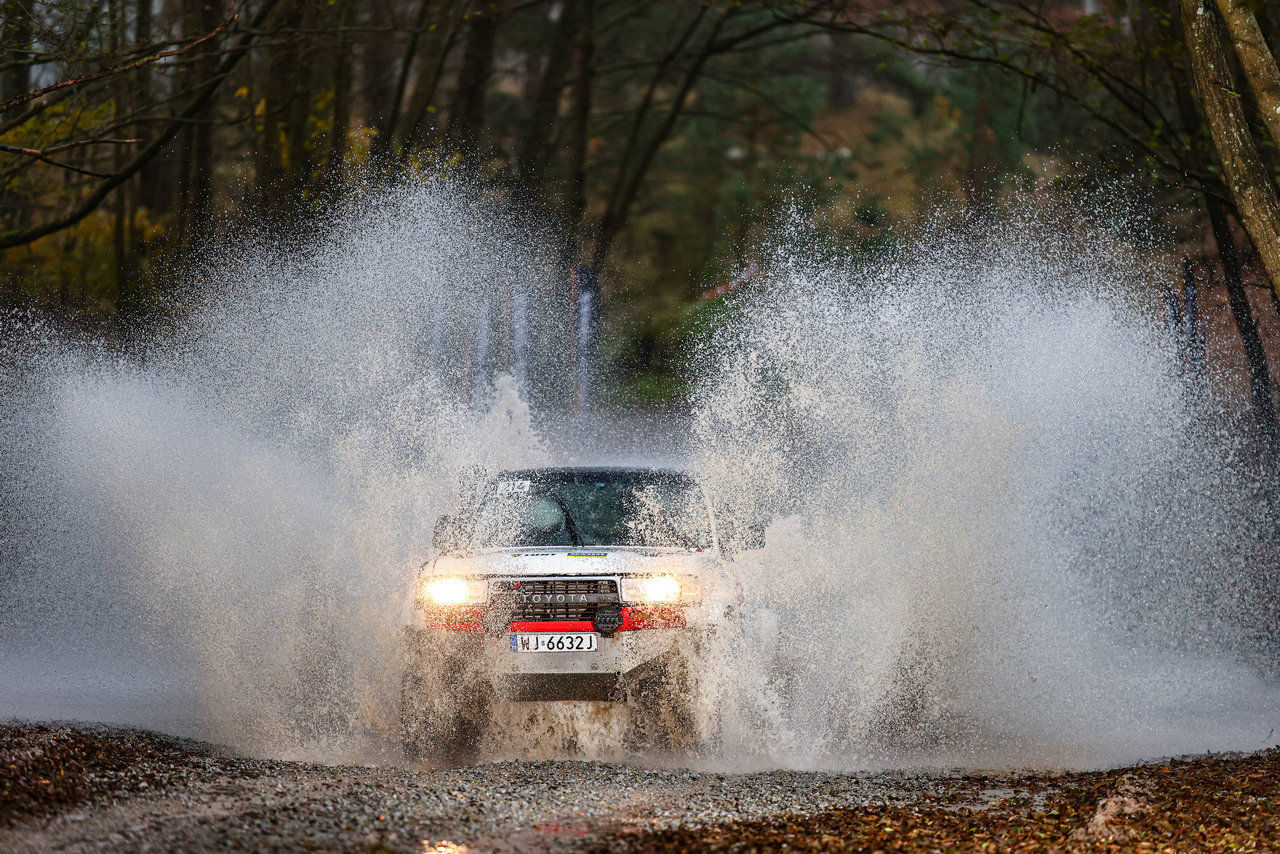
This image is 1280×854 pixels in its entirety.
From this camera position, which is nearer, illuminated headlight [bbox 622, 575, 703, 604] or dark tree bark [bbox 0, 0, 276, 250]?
illuminated headlight [bbox 622, 575, 703, 604]

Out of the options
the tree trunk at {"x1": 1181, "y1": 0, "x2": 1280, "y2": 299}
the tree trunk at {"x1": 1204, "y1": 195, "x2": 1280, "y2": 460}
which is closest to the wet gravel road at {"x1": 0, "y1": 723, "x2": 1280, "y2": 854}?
the tree trunk at {"x1": 1181, "y1": 0, "x2": 1280, "y2": 299}

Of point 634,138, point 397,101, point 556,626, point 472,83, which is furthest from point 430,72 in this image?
point 556,626

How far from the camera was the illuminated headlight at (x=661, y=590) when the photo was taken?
265 inches

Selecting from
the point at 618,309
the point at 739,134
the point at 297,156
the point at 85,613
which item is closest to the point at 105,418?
the point at 85,613

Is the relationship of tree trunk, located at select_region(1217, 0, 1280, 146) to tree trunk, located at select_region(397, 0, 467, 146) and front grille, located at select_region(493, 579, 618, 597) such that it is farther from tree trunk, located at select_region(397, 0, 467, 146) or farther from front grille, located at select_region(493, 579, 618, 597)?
tree trunk, located at select_region(397, 0, 467, 146)

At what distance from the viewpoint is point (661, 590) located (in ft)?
22.2

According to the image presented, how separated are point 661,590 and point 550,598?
24.1 inches

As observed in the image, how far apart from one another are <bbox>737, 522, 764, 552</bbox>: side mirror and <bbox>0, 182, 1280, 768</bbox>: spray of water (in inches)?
6.4

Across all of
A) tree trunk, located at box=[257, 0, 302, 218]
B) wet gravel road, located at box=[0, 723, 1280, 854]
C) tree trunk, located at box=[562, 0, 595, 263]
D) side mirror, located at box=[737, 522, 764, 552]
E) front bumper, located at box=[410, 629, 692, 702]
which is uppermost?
tree trunk, located at box=[562, 0, 595, 263]

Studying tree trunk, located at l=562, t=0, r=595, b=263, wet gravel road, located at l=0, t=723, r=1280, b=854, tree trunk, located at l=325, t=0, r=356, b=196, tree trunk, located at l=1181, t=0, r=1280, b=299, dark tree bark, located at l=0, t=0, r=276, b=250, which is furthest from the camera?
tree trunk, located at l=562, t=0, r=595, b=263

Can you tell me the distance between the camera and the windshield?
25.7 feet

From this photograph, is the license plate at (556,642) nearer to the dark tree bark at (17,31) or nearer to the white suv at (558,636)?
the white suv at (558,636)

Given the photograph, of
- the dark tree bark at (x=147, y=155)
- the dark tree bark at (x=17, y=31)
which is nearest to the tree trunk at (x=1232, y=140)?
the dark tree bark at (x=147, y=155)

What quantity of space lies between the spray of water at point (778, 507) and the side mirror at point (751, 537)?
0.16 m
